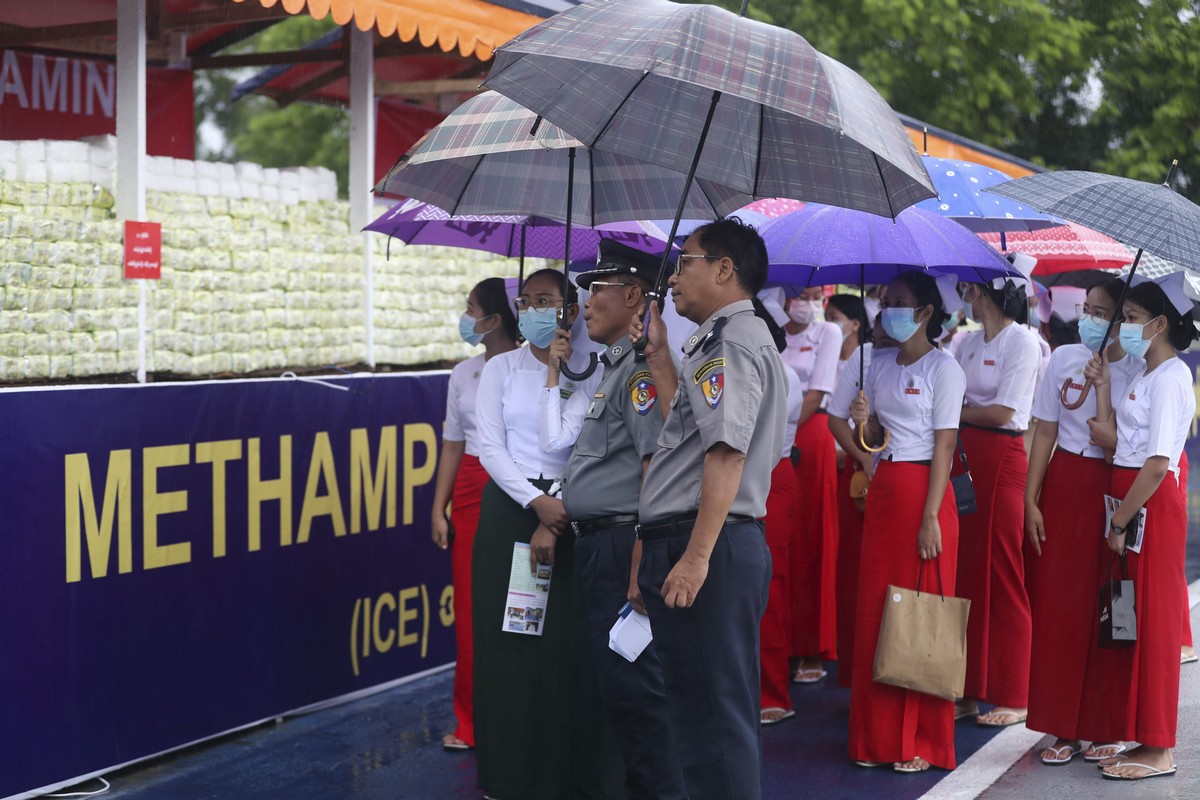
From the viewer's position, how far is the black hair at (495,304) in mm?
6273

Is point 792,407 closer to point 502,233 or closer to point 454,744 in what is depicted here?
point 502,233

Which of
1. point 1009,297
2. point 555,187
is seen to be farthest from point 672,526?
point 1009,297

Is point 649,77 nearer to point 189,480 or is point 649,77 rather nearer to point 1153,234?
point 1153,234

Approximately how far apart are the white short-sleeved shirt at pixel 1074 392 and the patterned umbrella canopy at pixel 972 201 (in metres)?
0.61

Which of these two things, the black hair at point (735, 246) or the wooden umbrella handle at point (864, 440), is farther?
the wooden umbrella handle at point (864, 440)

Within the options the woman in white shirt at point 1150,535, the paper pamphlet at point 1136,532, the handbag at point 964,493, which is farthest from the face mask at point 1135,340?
the handbag at point 964,493

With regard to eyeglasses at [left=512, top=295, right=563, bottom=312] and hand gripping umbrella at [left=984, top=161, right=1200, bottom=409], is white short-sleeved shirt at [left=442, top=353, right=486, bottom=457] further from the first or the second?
hand gripping umbrella at [left=984, top=161, right=1200, bottom=409]

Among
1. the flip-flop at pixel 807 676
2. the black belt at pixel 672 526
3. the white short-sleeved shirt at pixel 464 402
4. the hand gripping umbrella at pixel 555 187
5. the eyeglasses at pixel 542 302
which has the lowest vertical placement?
the flip-flop at pixel 807 676

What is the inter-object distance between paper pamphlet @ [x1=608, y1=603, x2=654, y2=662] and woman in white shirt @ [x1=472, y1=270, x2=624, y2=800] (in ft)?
2.89

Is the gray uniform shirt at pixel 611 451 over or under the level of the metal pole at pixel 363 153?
under

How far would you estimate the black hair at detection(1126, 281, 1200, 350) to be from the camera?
587cm

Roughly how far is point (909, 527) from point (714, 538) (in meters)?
2.24

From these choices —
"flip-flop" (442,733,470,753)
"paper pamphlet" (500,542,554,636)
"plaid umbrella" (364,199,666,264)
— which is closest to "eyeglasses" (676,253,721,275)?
"paper pamphlet" (500,542,554,636)

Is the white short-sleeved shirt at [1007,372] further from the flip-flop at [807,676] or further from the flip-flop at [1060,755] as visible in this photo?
the flip-flop at [807,676]
